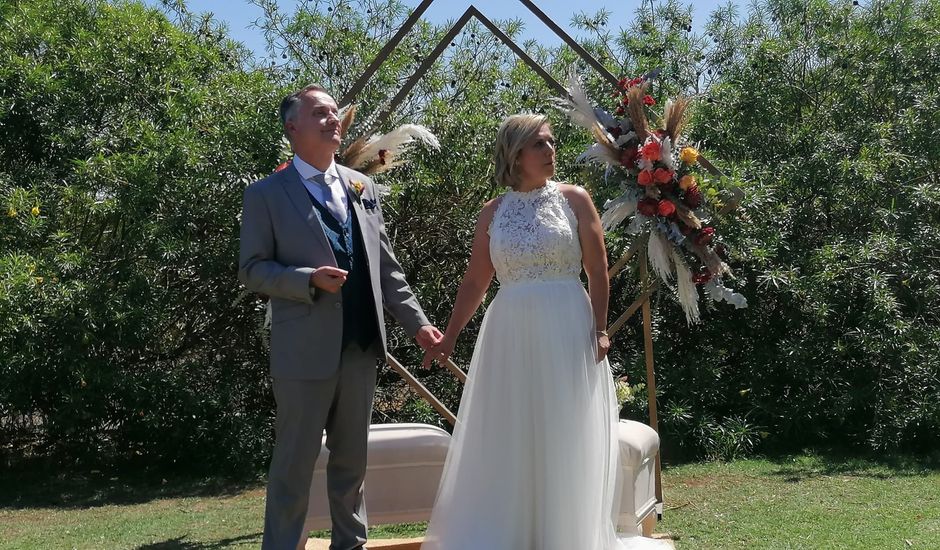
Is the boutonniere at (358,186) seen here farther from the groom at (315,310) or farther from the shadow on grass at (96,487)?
the shadow on grass at (96,487)

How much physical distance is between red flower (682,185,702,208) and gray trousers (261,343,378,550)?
2025 mm

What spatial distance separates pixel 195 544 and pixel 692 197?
3273mm

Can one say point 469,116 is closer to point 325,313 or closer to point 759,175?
point 759,175

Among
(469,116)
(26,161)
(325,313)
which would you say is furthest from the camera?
(26,161)

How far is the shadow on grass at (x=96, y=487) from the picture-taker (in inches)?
287

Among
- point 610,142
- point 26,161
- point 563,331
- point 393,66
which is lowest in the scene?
point 563,331

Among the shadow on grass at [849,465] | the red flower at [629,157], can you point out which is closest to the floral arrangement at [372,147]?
the red flower at [629,157]

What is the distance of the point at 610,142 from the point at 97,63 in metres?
4.61

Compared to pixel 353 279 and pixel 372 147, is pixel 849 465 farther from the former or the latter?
pixel 353 279

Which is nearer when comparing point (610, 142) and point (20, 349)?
point (610, 142)

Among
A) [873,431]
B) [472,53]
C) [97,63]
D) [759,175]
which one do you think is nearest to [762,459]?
[873,431]

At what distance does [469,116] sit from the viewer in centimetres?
785

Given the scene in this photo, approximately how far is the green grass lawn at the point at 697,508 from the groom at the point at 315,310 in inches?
75.3

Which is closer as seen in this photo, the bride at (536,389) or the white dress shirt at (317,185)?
the white dress shirt at (317,185)
